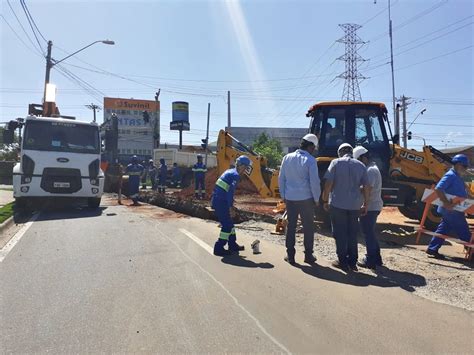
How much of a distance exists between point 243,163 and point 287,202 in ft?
3.91

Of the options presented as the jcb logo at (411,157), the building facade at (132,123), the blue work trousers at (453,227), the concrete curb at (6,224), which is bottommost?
the concrete curb at (6,224)

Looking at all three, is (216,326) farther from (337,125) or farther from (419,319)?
(337,125)

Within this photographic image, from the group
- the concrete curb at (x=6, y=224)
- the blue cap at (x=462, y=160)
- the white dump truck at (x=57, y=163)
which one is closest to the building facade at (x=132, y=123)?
the white dump truck at (x=57, y=163)

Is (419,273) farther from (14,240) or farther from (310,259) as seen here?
(14,240)

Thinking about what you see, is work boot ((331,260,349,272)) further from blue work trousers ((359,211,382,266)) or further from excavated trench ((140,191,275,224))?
excavated trench ((140,191,275,224))

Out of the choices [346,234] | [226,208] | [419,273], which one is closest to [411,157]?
[419,273]

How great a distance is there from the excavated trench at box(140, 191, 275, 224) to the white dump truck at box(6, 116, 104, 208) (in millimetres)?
2481

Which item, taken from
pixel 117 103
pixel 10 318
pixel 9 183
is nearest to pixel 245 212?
pixel 10 318

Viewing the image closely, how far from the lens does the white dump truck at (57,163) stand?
1300cm

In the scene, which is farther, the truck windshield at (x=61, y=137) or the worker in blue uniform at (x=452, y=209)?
the truck windshield at (x=61, y=137)

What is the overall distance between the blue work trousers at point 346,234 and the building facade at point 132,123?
5890 cm

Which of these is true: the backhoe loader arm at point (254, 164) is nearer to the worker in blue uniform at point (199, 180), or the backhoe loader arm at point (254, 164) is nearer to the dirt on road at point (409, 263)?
the dirt on road at point (409, 263)

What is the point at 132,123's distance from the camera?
215 feet

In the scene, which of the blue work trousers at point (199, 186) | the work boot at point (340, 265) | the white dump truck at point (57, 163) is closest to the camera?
the work boot at point (340, 265)
